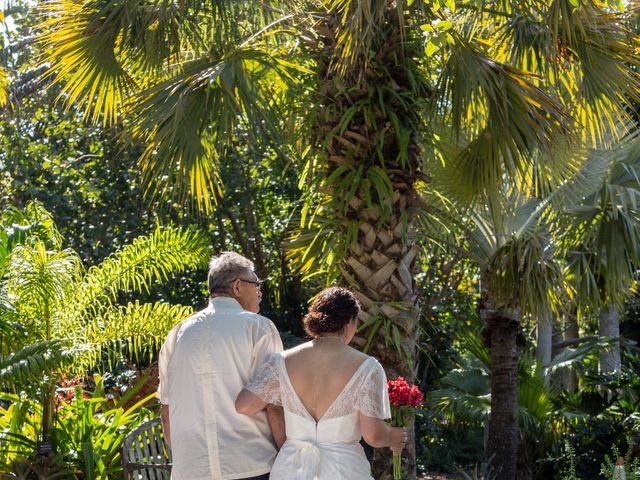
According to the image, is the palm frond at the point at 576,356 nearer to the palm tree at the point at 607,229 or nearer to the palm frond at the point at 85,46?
the palm tree at the point at 607,229

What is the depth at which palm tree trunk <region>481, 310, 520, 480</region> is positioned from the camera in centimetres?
911

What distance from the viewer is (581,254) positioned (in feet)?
28.4

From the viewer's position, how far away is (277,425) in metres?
4.00

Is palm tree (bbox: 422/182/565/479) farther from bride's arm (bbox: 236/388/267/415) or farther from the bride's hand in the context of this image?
bride's arm (bbox: 236/388/267/415)

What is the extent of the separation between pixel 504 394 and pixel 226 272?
576cm

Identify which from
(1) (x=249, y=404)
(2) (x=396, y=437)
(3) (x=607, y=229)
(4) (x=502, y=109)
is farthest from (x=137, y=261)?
(2) (x=396, y=437)

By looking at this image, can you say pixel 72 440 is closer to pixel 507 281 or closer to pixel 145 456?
pixel 145 456

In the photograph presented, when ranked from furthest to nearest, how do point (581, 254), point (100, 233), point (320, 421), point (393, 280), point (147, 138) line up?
point (100, 233) → point (581, 254) → point (147, 138) → point (393, 280) → point (320, 421)

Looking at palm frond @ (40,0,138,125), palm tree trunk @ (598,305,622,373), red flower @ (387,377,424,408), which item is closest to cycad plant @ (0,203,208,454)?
palm frond @ (40,0,138,125)

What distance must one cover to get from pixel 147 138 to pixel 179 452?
124 inches

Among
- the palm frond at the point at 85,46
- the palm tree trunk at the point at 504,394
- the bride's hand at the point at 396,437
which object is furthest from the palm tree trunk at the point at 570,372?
the bride's hand at the point at 396,437

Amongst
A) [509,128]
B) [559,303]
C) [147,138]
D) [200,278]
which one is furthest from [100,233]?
[509,128]

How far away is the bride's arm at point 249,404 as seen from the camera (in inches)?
152

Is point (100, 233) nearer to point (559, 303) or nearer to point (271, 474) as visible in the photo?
point (559, 303)
